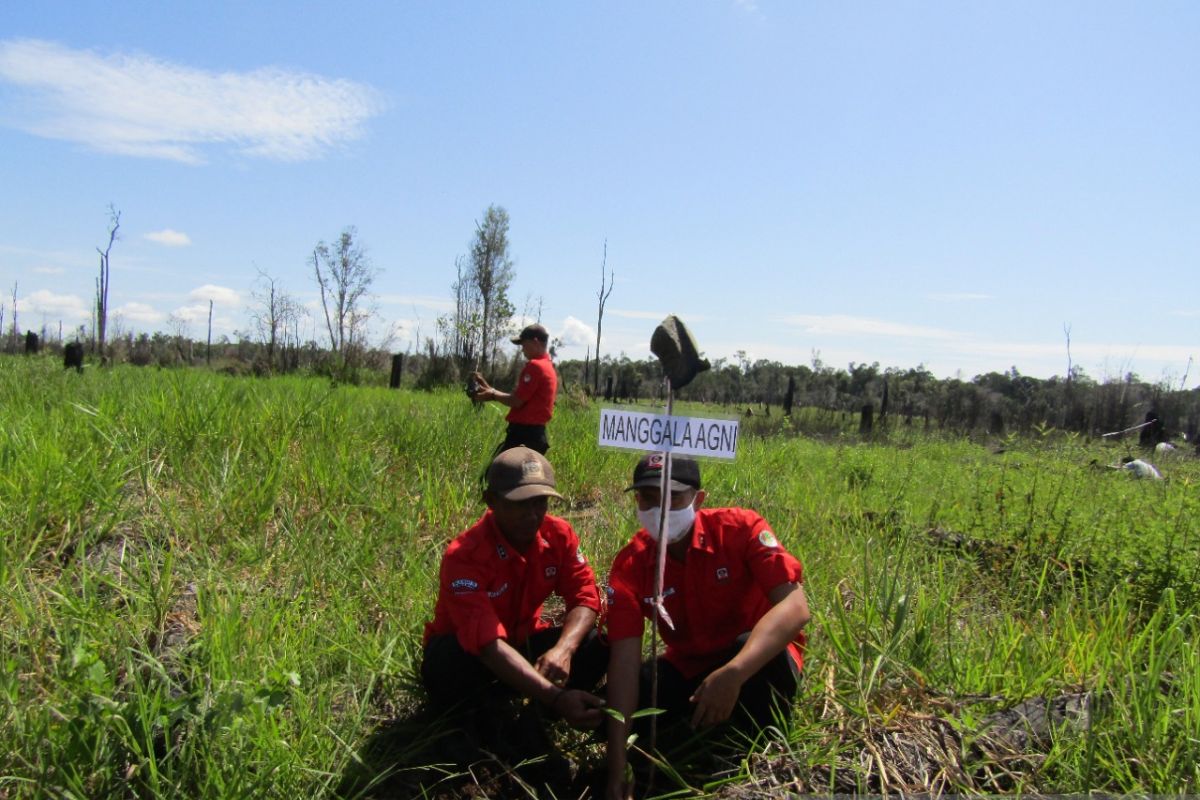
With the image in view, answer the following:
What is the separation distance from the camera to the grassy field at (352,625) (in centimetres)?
213

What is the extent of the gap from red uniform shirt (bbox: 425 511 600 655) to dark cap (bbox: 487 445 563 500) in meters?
0.20

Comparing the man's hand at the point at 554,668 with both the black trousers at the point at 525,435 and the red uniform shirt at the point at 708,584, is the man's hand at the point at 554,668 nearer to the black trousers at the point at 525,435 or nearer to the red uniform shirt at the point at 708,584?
the red uniform shirt at the point at 708,584

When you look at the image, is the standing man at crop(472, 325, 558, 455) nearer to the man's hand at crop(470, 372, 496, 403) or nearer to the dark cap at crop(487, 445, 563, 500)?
the man's hand at crop(470, 372, 496, 403)

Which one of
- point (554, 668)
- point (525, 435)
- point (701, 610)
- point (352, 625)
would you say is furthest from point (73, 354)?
point (701, 610)

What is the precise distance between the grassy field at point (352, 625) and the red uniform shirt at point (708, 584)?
36 centimetres

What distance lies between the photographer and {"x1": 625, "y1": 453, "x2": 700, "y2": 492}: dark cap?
2484mm

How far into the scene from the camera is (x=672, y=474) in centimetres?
250

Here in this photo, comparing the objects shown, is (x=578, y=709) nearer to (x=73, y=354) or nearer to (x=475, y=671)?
(x=475, y=671)

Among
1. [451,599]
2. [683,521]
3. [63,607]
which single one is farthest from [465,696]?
[63,607]

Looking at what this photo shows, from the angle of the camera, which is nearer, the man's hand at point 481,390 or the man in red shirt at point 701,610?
the man in red shirt at point 701,610

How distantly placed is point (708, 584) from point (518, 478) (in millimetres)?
778

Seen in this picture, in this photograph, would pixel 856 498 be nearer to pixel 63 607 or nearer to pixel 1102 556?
pixel 1102 556

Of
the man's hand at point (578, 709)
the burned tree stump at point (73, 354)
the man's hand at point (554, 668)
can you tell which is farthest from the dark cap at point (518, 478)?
the burned tree stump at point (73, 354)

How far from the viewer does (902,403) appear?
94.0 ft
